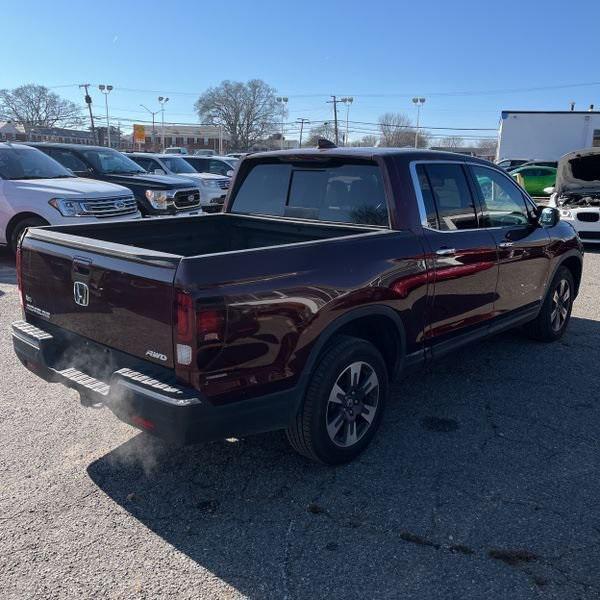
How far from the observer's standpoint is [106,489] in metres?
3.14

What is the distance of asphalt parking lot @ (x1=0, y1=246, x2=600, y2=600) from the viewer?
8.16ft

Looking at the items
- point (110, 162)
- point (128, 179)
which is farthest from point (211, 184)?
point (128, 179)

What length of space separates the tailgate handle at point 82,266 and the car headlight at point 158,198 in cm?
867

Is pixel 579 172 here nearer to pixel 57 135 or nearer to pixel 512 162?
pixel 512 162

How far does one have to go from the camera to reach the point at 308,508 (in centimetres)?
301

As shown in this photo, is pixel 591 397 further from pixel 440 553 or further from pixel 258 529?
pixel 258 529

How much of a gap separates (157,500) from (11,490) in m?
0.83

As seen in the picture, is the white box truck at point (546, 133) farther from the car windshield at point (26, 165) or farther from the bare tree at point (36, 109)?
the bare tree at point (36, 109)

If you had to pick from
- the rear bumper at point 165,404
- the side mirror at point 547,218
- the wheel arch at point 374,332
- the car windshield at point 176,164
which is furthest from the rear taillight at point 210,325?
the car windshield at point 176,164

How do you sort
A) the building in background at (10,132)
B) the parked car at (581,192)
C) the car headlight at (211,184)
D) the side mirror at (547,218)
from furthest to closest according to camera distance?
the building in background at (10,132), the car headlight at (211,184), the parked car at (581,192), the side mirror at (547,218)

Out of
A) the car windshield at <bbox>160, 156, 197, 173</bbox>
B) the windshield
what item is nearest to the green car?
the car windshield at <bbox>160, 156, 197, 173</bbox>

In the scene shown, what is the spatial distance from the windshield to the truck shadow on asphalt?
9.35 metres

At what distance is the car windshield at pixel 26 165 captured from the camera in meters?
9.00

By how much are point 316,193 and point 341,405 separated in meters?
1.68
